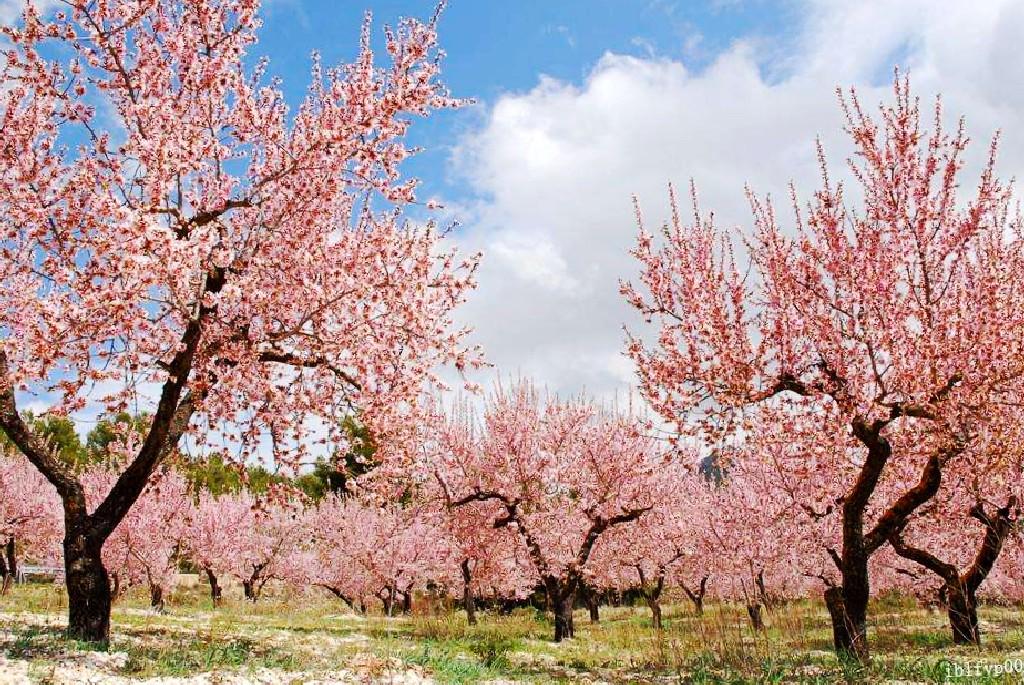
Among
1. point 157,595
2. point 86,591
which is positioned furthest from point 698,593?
point 86,591

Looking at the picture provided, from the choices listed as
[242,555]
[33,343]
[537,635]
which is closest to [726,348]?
[33,343]

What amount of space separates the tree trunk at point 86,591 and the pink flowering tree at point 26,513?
24814mm

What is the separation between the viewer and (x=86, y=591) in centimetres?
1038

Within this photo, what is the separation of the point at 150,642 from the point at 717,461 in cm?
972

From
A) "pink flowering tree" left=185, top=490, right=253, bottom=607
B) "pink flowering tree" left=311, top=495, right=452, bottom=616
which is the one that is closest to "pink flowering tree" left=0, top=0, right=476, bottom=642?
"pink flowering tree" left=311, top=495, right=452, bottom=616

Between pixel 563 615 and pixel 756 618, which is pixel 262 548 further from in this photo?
pixel 756 618

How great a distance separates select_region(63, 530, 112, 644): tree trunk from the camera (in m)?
10.2

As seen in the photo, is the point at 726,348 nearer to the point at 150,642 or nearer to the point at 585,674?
the point at 585,674

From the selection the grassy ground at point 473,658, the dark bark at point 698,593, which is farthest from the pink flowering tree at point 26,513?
the dark bark at point 698,593

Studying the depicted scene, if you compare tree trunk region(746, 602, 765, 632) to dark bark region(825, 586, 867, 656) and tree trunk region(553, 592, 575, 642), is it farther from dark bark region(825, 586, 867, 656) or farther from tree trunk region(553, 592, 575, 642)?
tree trunk region(553, 592, 575, 642)

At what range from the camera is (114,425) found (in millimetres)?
12328

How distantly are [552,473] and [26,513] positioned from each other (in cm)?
2744

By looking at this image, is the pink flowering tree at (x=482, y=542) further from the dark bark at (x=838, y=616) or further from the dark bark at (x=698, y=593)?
the dark bark at (x=698, y=593)

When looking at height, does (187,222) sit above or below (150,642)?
above
